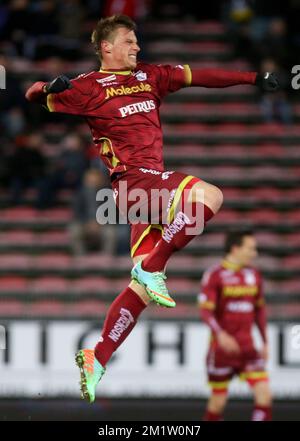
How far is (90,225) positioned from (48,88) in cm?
625

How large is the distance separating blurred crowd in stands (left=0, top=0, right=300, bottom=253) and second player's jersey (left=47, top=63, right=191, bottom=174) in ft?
18.6

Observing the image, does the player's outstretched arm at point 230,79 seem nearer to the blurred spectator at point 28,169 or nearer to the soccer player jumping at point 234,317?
the soccer player jumping at point 234,317

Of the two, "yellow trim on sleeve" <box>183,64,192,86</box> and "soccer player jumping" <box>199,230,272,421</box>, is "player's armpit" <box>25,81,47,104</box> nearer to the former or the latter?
"yellow trim on sleeve" <box>183,64,192,86</box>

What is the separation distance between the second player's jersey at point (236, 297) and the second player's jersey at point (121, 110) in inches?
154

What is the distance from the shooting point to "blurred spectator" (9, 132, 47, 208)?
14773 mm

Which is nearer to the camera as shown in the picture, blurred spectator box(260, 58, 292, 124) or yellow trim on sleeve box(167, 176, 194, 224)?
yellow trim on sleeve box(167, 176, 194, 224)

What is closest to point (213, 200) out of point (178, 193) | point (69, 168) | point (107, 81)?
point (178, 193)

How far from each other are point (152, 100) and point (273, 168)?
7.04 m

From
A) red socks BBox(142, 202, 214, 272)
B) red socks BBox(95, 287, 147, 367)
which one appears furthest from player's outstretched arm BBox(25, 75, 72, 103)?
→ red socks BBox(95, 287, 147, 367)

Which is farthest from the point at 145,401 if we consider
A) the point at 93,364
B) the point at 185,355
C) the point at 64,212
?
the point at 93,364

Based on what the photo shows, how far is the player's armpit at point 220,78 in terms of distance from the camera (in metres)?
8.44
